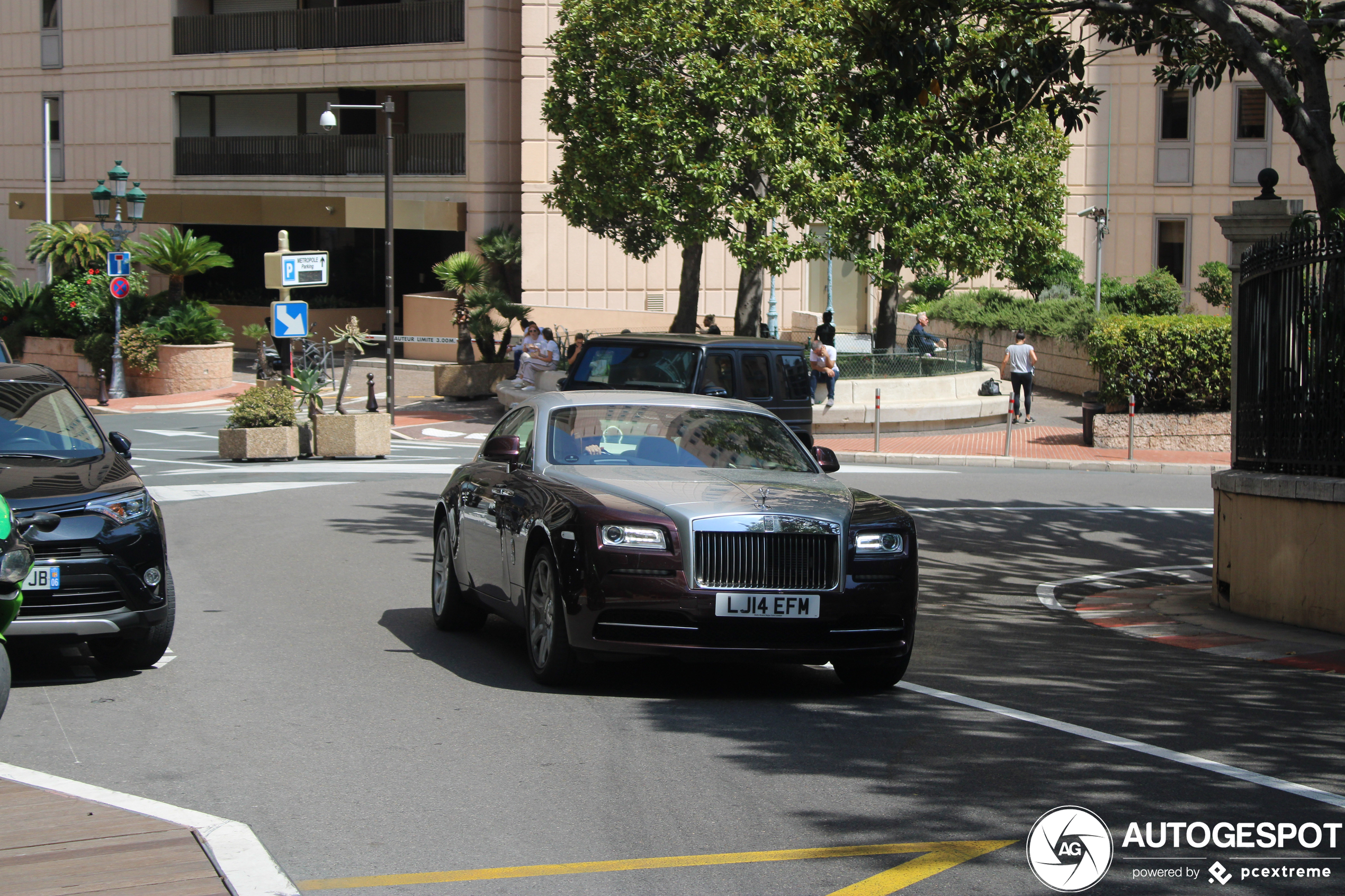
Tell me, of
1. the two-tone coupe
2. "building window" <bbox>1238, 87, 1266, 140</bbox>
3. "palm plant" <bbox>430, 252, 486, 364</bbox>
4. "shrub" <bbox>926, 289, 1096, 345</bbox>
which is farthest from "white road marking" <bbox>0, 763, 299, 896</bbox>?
"building window" <bbox>1238, 87, 1266, 140</bbox>

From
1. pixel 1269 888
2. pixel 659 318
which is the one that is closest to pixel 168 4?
pixel 659 318

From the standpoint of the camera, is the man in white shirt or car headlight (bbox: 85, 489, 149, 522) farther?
the man in white shirt

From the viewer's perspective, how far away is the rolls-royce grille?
24.6 ft

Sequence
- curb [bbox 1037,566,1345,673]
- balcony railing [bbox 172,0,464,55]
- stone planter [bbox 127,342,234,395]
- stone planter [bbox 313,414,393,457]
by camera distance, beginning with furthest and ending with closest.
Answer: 1. balcony railing [bbox 172,0,464,55]
2. stone planter [bbox 127,342,234,395]
3. stone planter [bbox 313,414,393,457]
4. curb [bbox 1037,566,1345,673]

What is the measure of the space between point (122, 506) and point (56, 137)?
4366 centimetres

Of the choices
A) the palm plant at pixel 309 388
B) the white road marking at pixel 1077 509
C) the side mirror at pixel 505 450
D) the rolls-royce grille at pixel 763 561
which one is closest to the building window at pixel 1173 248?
the white road marking at pixel 1077 509

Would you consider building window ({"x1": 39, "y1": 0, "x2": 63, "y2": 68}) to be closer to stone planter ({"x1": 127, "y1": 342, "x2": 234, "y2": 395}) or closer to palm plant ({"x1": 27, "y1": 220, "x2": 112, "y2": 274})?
palm plant ({"x1": 27, "y1": 220, "x2": 112, "y2": 274})

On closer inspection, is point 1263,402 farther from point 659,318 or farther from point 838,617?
point 659,318

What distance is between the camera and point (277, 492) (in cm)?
1791

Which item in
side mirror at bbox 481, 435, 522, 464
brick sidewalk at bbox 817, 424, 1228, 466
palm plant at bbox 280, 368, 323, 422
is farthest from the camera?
brick sidewalk at bbox 817, 424, 1228, 466

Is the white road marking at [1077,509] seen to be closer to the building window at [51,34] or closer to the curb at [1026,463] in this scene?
the curb at [1026,463]

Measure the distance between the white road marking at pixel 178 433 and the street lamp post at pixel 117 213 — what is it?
712 centimetres

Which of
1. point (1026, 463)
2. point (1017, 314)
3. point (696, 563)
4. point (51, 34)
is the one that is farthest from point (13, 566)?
point (51, 34)

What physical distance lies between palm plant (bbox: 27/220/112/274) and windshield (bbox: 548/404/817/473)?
3312 centimetres
